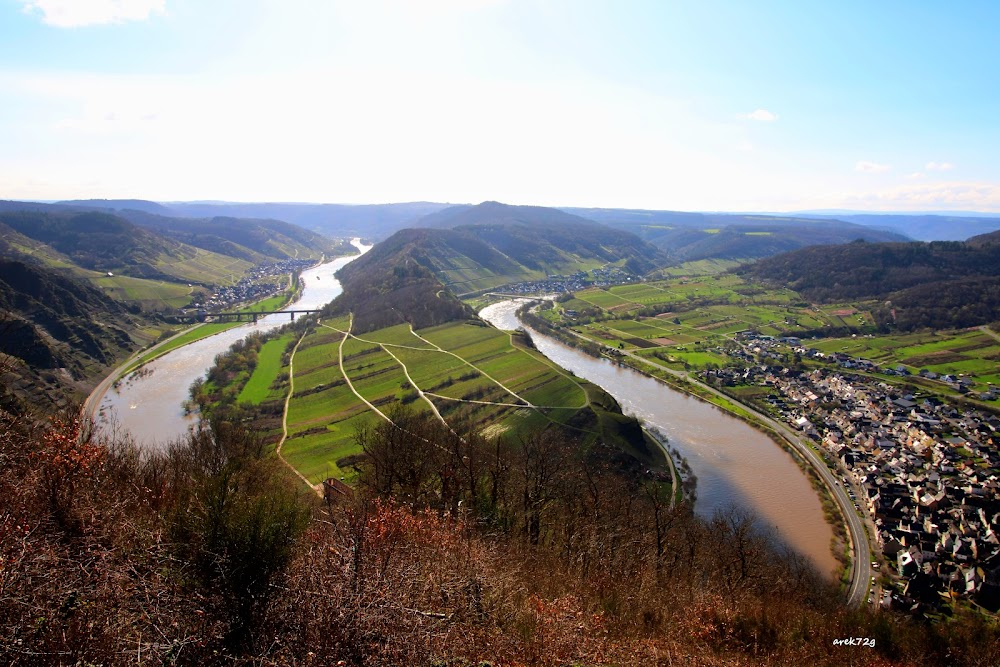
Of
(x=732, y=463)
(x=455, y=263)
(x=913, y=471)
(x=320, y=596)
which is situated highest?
(x=455, y=263)

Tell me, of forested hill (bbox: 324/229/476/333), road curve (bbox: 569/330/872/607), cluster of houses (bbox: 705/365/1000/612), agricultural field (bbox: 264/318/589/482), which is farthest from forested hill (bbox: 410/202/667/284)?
road curve (bbox: 569/330/872/607)

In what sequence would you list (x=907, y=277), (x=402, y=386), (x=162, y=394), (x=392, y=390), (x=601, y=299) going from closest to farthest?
(x=392, y=390), (x=402, y=386), (x=162, y=394), (x=907, y=277), (x=601, y=299)

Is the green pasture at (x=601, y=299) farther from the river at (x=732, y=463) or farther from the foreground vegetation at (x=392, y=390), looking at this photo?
the river at (x=732, y=463)

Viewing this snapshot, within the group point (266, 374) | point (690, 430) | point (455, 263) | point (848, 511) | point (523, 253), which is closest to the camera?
point (848, 511)

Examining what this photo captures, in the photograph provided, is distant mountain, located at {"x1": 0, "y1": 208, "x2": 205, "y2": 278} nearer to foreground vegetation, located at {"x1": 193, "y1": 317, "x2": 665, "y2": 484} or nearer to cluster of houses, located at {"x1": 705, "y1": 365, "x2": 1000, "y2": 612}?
foreground vegetation, located at {"x1": 193, "y1": 317, "x2": 665, "y2": 484}

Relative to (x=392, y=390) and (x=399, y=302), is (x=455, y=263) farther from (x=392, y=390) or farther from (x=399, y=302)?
(x=392, y=390)

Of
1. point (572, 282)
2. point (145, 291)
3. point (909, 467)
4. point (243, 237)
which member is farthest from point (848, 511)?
point (243, 237)

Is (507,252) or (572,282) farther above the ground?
(507,252)

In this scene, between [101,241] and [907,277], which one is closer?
[907,277]

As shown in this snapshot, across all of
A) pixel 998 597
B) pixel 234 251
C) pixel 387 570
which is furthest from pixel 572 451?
pixel 234 251
